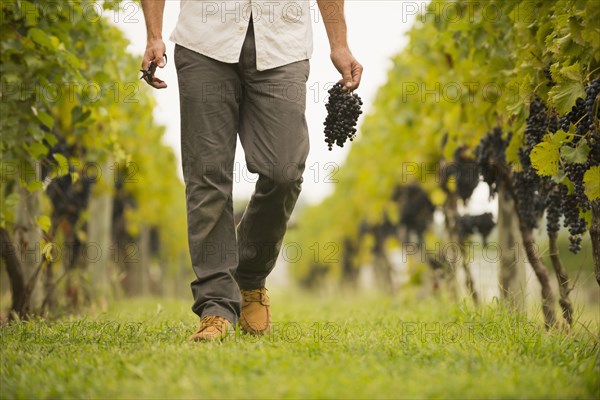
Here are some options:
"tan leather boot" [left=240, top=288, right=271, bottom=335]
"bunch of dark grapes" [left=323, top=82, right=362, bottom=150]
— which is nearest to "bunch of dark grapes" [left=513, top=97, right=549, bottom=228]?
"bunch of dark grapes" [left=323, top=82, right=362, bottom=150]

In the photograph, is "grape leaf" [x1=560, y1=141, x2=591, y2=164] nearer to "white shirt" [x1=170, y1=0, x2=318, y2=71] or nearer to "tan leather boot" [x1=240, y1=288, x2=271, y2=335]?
"white shirt" [x1=170, y1=0, x2=318, y2=71]

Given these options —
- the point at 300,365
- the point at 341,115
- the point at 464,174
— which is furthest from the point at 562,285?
the point at 464,174

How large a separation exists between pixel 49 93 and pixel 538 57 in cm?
304

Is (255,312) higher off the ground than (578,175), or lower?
lower

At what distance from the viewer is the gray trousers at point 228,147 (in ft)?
10.8

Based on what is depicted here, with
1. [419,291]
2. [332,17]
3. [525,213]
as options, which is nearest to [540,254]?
[525,213]

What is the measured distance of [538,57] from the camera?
154 inches

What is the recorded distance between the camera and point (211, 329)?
308 cm

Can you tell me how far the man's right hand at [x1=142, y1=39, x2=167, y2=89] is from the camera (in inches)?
130

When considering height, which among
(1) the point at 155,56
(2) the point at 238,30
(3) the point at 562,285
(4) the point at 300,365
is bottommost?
(4) the point at 300,365

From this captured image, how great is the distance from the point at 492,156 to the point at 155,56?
9.08 feet

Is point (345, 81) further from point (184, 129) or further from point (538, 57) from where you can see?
point (538, 57)

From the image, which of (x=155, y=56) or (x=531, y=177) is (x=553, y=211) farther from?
(x=155, y=56)

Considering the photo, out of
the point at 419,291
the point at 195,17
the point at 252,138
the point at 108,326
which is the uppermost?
the point at 195,17
